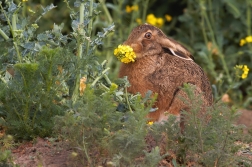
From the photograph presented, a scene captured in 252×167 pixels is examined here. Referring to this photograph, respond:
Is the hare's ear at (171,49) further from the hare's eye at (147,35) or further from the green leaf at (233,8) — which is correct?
the green leaf at (233,8)

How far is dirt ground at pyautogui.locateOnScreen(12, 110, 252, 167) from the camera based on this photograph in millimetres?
3926

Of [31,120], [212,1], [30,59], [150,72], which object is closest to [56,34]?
[30,59]

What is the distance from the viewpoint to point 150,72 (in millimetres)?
5199

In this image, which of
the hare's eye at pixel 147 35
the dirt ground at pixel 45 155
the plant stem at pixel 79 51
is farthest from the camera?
the hare's eye at pixel 147 35


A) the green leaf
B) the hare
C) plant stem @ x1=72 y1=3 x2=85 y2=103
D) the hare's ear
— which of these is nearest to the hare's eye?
the hare

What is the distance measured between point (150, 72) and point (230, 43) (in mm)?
3602

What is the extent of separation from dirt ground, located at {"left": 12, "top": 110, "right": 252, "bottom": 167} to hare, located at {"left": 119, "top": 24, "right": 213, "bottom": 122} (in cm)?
103

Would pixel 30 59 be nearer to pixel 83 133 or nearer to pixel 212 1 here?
pixel 83 133

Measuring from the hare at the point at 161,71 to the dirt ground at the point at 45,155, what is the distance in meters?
1.03

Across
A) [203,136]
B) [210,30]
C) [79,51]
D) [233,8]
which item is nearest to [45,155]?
[79,51]

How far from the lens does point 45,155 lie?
13.6 feet

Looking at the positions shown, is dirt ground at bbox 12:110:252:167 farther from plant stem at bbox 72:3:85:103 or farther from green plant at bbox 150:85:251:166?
plant stem at bbox 72:3:85:103

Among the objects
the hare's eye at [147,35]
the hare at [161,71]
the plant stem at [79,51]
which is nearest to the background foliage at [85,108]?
the plant stem at [79,51]

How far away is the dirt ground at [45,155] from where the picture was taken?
12.9ft
